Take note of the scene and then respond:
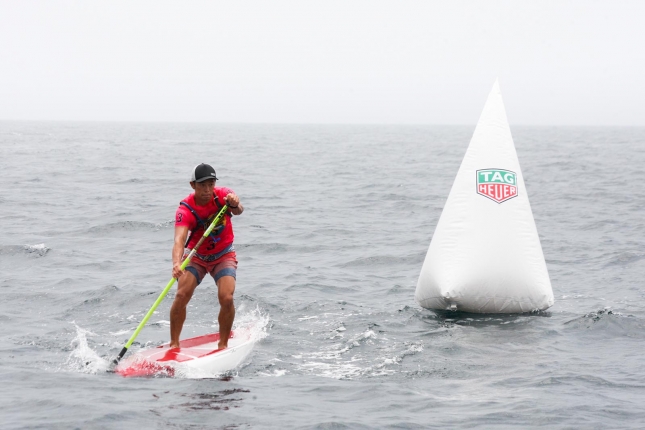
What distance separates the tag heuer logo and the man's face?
4.26 metres

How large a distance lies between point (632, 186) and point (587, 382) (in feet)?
81.0

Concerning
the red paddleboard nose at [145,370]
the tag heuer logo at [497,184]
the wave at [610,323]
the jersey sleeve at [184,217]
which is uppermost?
the tag heuer logo at [497,184]

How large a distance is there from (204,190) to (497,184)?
458cm

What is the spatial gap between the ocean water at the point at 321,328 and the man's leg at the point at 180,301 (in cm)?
77

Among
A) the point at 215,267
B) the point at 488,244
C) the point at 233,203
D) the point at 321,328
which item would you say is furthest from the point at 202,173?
the point at 488,244

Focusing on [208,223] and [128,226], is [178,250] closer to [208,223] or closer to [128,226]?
[208,223]

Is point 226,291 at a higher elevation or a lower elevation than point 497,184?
lower

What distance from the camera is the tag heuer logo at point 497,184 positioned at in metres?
11.2

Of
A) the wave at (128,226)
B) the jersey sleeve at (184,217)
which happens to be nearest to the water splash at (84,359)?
the jersey sleeve at (184,217)

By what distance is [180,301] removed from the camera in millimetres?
8906

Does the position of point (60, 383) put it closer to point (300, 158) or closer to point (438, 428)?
point (438, 428)

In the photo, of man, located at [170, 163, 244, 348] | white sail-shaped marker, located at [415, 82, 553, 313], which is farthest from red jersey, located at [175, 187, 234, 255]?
white sail-shaped marker, located at [415, 82, 553, 313]

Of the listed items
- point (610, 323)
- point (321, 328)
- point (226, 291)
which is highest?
point (226, 291)

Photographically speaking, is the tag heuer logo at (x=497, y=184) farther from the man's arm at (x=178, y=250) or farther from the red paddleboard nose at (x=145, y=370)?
the red paddleboard nose at (x=145, y=370)
